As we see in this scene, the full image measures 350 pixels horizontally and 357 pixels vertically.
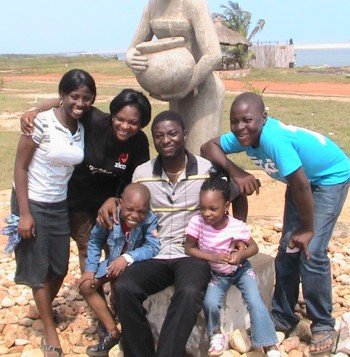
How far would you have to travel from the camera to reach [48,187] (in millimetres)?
3363

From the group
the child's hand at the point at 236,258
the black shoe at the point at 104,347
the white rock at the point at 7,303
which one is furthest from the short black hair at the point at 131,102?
the white rock at the point at 7,303

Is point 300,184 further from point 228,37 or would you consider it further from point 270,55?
point 270,55

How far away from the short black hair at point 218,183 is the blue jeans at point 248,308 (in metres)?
0.45

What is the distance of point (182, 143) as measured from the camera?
10.8ft

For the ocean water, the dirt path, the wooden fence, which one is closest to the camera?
the dirt path

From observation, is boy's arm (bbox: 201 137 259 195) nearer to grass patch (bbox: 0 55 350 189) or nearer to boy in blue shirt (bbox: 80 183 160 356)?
boy in blue shirt (bbox: 80 183 160 356)

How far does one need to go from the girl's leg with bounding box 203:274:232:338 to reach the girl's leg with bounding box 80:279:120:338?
0.55m

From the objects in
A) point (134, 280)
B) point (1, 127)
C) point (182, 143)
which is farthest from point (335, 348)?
point (1, 127)

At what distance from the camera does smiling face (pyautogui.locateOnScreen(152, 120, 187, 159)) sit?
324 centimetres

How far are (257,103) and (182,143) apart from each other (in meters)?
0.50

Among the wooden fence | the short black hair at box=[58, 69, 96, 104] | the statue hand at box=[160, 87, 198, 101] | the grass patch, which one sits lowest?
the wooden fence

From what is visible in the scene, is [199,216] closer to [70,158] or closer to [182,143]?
[182,143]

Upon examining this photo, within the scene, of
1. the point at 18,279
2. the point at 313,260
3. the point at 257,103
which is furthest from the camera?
the point at 18,279

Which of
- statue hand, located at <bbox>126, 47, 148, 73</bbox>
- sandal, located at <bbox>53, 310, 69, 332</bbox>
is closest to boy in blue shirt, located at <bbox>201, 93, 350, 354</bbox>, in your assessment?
statue hand, located at <bbox>126, 47, 148, 73</bbox>
